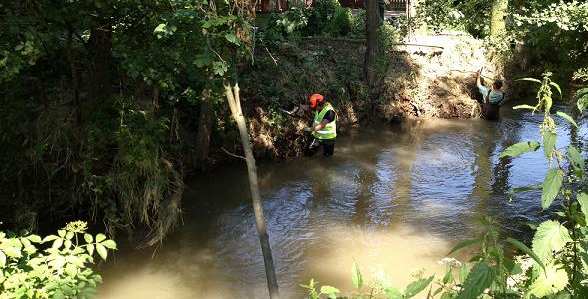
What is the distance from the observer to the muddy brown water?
23.6 ft

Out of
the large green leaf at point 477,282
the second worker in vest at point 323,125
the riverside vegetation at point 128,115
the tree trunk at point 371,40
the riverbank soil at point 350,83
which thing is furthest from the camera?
the tree trunk at point 371,40

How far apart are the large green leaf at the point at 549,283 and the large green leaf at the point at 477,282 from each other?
392 mm

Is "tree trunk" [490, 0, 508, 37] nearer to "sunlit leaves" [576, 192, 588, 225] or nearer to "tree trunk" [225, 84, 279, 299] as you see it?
"tree trunk" [225, 84, 279, 299]

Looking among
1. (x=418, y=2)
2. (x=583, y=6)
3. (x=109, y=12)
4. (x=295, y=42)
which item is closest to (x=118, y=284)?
(x=109, y=12)

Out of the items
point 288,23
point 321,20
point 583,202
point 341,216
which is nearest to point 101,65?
point 341,216

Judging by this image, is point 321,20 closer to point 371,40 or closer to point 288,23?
point 288,23

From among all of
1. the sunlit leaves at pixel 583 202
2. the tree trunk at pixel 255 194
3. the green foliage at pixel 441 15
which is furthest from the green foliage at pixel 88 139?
the green foliage at pixel 441 15

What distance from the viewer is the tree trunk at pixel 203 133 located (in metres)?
9.78

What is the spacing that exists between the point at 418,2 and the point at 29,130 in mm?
14528

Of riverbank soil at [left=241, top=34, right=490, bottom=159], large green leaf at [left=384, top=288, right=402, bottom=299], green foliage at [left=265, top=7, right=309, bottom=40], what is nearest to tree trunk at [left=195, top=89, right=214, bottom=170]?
riverbank soil at [left=241, top=34, right=490, bottom=159]

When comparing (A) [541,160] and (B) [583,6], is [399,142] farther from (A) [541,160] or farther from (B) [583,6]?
(B) [583,6]

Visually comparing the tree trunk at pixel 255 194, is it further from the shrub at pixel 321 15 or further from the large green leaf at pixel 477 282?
the shrub at pixel 321 15

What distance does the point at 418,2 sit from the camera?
18578 millimetres

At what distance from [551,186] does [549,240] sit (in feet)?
0.85
